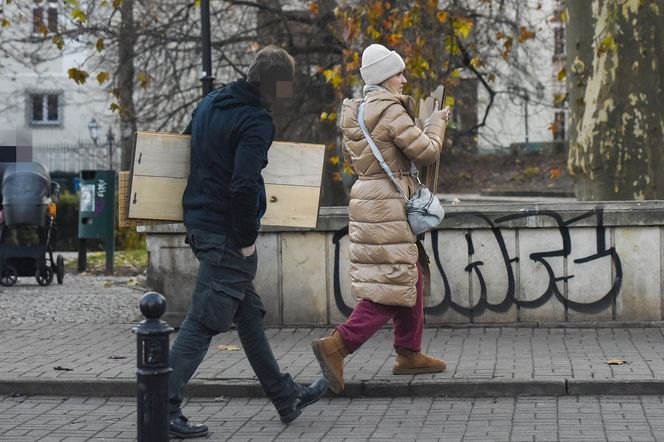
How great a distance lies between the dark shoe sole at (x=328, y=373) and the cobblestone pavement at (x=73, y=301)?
390 centimetres

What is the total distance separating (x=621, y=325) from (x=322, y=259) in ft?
7.85

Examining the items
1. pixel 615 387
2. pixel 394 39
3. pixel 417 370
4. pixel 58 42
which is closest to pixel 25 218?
pixel 58 42

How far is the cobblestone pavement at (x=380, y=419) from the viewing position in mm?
6329

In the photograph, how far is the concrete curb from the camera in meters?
7.21

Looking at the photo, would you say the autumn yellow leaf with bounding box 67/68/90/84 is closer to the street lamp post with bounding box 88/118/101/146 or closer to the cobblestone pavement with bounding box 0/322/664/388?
the cobblestone pavement with bounding box 0/322/664/388

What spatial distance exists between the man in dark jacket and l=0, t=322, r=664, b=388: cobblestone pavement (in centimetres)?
139

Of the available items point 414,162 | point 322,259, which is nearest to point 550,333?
point 322,259

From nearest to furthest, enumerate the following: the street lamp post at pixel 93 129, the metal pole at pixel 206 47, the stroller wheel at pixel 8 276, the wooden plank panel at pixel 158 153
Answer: the wooden plank panel at pixel 158 153
the metal pole at pixel 206 47
the stroller wheel at pixel 8 276
the street lamp post at pixel 93 129

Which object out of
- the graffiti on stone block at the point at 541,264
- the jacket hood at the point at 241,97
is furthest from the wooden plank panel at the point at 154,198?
the graffiti on stone block at the point at 541,264

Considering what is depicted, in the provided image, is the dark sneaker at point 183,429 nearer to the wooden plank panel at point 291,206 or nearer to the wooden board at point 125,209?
the wooden board at point 125,209

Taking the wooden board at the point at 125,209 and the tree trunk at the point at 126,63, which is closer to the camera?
the wooden board at the point at 125,209

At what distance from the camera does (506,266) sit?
31.3 ft

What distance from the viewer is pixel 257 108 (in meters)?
6.26

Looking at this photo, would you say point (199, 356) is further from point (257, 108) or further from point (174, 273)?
point (174, 273)
